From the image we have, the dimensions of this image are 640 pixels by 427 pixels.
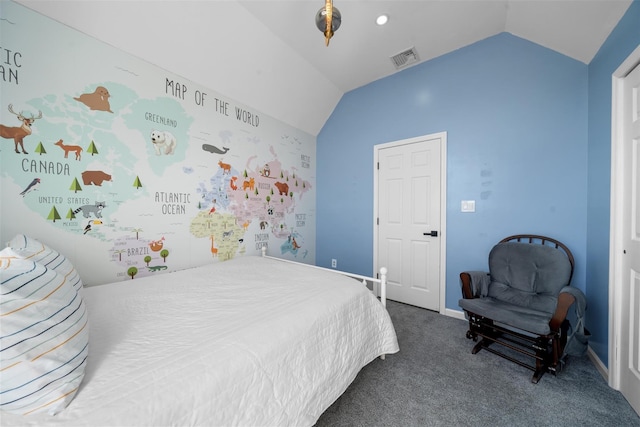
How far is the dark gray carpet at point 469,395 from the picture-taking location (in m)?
1.32

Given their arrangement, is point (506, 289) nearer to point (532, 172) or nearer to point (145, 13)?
point (532, 172)

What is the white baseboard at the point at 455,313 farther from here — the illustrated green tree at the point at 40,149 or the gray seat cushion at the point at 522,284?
the illustrated green tree at the point at 40,149

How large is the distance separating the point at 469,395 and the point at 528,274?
1.21m

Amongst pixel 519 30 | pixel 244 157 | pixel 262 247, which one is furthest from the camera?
pixel 262 247

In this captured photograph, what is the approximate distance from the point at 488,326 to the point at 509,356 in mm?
270

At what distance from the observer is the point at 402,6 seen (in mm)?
2053

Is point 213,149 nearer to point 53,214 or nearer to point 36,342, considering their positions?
point 53,214

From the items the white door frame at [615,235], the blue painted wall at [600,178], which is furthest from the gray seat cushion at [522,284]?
the white door frame at [615,235]

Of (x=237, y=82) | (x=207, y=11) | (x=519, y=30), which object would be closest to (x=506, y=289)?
(x=519, y=30)

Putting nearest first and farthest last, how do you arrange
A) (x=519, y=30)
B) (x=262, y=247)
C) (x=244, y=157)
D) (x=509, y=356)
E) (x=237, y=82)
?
(x=509, y=356)
(x=519, y=30)
(x=237, y=82)
(x=244, y=157)
(x=262, y=247)

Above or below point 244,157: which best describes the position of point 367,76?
above

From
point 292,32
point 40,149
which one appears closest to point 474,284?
point 292,32

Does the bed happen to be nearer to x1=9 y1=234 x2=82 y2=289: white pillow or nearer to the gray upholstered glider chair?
x1=9 y1=234 x2=82 y2=289: white pillow

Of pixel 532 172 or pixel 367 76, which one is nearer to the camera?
pixel 532 172
